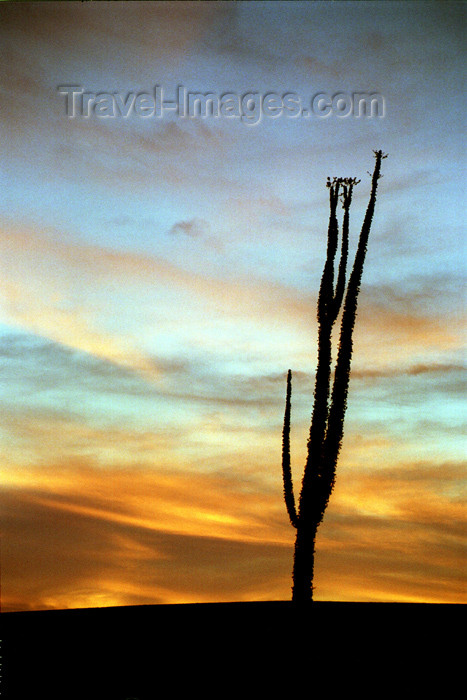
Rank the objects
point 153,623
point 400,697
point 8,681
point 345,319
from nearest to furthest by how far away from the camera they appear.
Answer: point 400,697 < point 8,681 < point 153,623 < point 345,319

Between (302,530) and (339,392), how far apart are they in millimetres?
1902

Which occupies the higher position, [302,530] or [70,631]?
[302,530]

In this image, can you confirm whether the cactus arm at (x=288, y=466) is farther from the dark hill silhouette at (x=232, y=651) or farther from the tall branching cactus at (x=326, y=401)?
the dark hill silhouette at (x=232, y=651)

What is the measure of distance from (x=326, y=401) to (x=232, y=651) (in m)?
3.65

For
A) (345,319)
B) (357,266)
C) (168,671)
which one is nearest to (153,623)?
(168,671)

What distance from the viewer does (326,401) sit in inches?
400

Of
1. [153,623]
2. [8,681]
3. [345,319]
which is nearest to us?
[8,681]

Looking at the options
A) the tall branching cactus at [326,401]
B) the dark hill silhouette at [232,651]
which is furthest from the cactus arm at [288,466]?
the dark hill silhouette at [232,651]

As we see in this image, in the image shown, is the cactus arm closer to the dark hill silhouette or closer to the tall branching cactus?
the tall branching cactus

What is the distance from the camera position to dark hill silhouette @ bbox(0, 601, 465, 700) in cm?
690

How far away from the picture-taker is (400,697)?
656 cm

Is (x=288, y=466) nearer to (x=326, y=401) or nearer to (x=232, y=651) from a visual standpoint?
(x=326, y=401)

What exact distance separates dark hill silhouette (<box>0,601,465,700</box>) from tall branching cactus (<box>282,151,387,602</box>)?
2.82ft

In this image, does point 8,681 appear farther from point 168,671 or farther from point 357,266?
point 357,266
